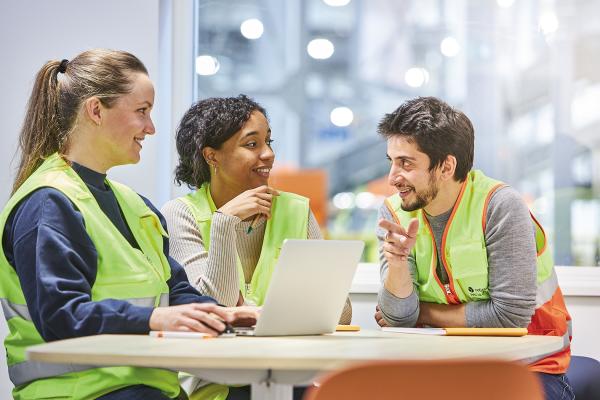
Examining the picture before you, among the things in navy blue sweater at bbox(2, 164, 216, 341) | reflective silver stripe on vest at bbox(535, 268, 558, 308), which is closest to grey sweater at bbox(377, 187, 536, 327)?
reflective silver stripe on vest at bbox(535, 268, 558, 308)

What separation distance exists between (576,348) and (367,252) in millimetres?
956

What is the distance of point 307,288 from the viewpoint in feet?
7.20

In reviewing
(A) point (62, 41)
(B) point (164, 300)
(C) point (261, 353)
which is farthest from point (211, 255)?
(A) point (62, 41)

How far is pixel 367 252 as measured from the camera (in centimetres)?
410

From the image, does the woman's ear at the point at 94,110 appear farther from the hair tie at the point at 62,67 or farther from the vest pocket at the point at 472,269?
the vest pocket at the point at 472,269

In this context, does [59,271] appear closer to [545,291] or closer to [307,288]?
[307,288]

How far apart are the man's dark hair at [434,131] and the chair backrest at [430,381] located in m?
1.63

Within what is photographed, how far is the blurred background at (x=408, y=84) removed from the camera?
399cm

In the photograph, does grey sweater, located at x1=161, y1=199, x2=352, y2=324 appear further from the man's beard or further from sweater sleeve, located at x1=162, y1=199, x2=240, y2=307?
the man's beard

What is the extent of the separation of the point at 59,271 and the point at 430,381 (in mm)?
1075

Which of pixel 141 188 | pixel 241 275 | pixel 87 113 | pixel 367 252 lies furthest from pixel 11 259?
→ pixel 367 252

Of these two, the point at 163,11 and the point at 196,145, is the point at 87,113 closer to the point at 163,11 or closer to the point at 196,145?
the point at 196,145

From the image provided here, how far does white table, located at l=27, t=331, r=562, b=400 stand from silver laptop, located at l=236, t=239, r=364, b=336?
0.20 ft

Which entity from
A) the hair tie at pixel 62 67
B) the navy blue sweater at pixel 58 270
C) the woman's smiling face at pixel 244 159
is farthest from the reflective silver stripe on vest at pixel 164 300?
the woman's smiling face at pixel 244 159
